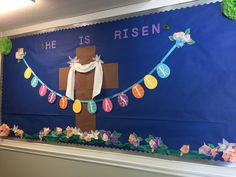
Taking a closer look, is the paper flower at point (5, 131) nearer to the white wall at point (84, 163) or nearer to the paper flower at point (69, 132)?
the white wall at point (84, 163)

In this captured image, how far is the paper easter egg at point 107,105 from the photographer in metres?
2.25

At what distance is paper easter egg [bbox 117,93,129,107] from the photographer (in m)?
2.16

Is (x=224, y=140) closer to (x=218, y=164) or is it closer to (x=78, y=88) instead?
(x=218, y=164)

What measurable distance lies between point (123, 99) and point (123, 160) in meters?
0.53

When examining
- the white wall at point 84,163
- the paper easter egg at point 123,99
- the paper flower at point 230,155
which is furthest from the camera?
the paper easter egg at point 123,99

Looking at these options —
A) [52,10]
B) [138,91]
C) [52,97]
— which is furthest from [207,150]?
[52,10]

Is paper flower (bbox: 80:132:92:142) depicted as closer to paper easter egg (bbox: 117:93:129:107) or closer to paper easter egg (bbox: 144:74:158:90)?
paper easter egg (bbox: 117:93:129:107)

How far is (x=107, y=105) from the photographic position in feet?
7.43

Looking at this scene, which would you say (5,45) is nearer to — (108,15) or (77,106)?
(77,106)

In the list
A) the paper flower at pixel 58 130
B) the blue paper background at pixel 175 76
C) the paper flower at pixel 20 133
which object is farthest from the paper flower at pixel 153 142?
the paper flower at pixel 20 133

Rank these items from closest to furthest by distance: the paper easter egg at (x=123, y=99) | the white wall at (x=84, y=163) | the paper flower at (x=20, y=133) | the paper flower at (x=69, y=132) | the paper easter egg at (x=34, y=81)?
the white wall at (x=84, y=163) < the paper easter egg at (x=123, y=99) < the paper flower at (x=69, y=132) < the paper easter egg at (x=34, y=81) < the paper flower at (x=20, y=133)

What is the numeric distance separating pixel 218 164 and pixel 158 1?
4.40ft

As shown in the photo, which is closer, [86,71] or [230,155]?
[230,155]

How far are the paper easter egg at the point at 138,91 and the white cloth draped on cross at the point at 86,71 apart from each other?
1.16 ft
